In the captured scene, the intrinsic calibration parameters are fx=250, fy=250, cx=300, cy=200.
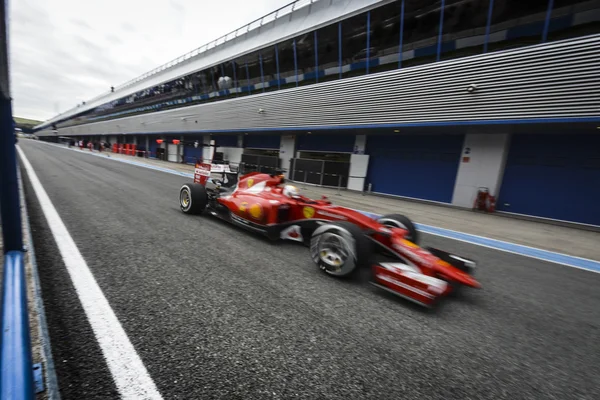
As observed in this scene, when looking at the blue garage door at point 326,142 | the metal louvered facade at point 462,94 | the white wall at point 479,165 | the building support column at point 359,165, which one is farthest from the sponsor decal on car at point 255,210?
the blue garage door at point 326,142

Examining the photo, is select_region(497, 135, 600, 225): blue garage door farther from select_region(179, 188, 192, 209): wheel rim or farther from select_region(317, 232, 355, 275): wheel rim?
select_region(179, 188, 192, 209): wheel rim

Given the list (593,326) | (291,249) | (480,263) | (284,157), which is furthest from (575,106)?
(284,157)

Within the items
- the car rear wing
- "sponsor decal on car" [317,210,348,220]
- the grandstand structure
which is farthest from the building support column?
"sponsor decal on car" [317,210,348,220]

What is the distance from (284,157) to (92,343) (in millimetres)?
15455

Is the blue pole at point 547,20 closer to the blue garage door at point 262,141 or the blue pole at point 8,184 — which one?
the blue pole at point 8,184

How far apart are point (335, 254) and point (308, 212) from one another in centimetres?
82

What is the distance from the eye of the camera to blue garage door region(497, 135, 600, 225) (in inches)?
298

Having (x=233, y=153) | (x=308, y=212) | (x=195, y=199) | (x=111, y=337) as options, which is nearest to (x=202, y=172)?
(x=195, y=199)

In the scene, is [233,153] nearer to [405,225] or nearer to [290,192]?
[290,192]

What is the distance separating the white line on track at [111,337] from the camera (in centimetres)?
113

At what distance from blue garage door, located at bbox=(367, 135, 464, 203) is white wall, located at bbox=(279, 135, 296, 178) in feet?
16.9

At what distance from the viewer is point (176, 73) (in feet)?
79.4

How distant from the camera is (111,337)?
1408mm

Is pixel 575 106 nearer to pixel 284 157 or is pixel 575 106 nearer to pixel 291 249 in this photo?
pixel 291 249
